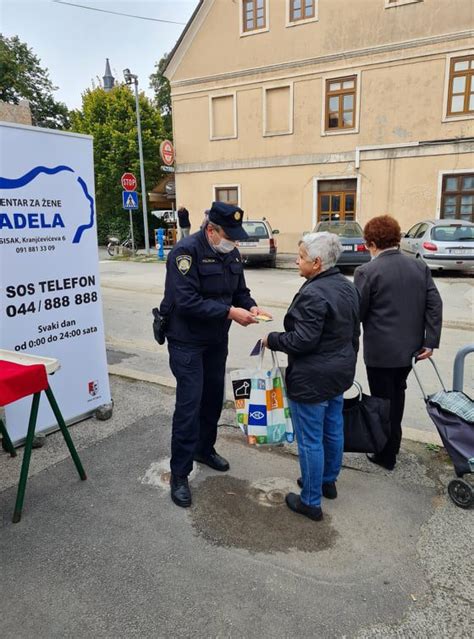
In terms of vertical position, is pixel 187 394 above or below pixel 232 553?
above

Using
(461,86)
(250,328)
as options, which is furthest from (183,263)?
(461,86)

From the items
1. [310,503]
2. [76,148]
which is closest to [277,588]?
[310,503]

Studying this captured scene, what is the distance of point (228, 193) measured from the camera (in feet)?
70.8

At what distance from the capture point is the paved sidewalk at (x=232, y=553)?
2.19 metres

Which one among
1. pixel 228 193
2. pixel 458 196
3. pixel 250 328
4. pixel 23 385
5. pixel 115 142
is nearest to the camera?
pixel 23 385

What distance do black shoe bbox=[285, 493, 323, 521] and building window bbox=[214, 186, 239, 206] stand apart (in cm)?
1931

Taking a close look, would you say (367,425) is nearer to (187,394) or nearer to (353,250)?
(187,394)

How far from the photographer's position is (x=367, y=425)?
3.16 m

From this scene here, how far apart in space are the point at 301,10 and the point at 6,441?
20.3m

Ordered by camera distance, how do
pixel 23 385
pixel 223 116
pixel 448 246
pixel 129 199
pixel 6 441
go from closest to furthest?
pixel 23 385, pixel 6 441, pixel 448 246, pixel 129 199, pixel 223 116

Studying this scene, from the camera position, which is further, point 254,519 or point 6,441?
point 6,441

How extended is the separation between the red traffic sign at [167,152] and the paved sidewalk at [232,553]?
1927cm

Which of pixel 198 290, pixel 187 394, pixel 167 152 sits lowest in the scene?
pixel 187 394

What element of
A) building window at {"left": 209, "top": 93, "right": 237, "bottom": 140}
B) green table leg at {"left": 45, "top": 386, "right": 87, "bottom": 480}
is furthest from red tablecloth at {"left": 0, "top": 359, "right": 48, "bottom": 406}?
building window at {"left": 209, "top": 93, "right": 237, "bottom": 140}
